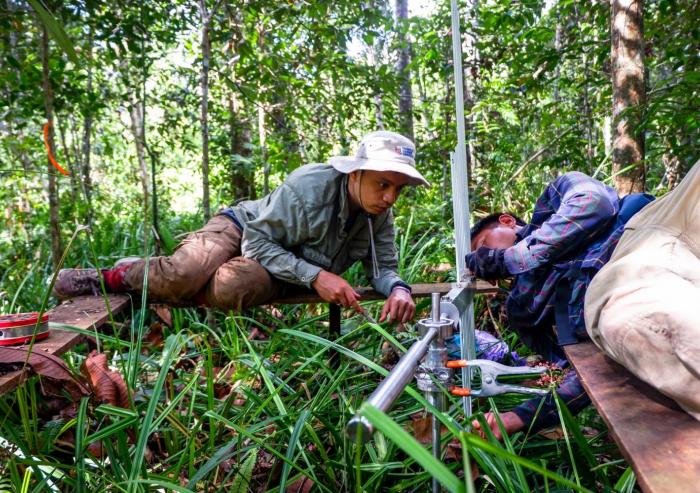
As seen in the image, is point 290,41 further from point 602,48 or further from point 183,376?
point 183,376

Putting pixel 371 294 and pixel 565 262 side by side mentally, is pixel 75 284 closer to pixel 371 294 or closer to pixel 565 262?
pixel 371 294

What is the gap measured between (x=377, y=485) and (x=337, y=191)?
4.62 feet

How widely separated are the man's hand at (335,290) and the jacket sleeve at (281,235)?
0.21ft

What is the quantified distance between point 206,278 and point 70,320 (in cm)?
65

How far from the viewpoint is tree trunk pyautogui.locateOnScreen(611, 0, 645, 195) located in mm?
2746

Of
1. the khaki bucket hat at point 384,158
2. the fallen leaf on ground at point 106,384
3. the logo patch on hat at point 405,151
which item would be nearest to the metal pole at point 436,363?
the fallen leaf on ground at point 106,384

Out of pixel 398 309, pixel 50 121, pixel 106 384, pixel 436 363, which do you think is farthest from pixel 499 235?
pixel 50 121

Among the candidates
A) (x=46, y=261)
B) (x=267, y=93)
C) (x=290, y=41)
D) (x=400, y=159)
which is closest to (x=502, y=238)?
(x=400, y=159)

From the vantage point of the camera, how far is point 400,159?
2391 millimetres

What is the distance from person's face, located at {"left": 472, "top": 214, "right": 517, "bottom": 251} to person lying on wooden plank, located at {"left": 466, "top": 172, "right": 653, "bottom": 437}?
0.12 metres

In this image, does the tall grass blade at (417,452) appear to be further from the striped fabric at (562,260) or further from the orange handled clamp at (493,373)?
the striped fabric at (562,260)

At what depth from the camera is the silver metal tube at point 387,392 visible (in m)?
0.66

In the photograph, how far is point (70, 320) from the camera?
2168 millimetres

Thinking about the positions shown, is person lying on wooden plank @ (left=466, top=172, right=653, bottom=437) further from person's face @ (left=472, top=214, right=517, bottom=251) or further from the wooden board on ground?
the wooden board on ground
